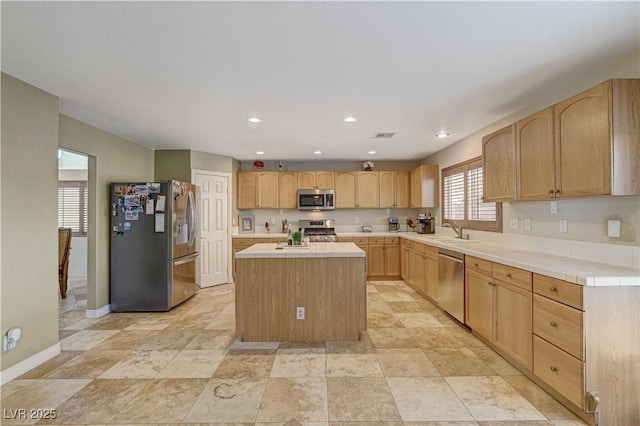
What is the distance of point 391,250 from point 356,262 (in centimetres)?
282

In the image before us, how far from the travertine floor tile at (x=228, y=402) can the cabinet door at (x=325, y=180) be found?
4.08 meters

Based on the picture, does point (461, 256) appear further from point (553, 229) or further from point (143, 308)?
point (143, 308)

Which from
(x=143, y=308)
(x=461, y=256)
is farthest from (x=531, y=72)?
(x=143, y=308)

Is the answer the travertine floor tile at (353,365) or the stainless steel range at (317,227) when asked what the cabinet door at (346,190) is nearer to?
the stainless steel range at (317,227)

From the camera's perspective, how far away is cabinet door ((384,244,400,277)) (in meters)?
5.62

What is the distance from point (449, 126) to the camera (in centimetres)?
374

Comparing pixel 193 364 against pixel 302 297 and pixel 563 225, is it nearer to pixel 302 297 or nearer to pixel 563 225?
pixel 302 297

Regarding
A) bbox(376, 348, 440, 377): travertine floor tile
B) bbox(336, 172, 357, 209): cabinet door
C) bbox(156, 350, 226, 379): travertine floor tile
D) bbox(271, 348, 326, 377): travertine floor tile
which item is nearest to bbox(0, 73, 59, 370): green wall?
bbox(156, 350, 226, 379): travertine floor tile

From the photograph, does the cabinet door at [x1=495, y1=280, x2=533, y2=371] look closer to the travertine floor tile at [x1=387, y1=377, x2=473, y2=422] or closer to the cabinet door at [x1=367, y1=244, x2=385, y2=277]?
the travertine floor tile at [x1=387, y1=377, x2=473, y2=422]

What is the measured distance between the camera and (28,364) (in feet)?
8.07

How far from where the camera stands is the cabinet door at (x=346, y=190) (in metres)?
5.96

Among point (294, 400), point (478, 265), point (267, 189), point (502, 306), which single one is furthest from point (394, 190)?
point (294, 400)

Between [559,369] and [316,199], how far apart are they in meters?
4.42

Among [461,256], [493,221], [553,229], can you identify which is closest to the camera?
[553,229]
